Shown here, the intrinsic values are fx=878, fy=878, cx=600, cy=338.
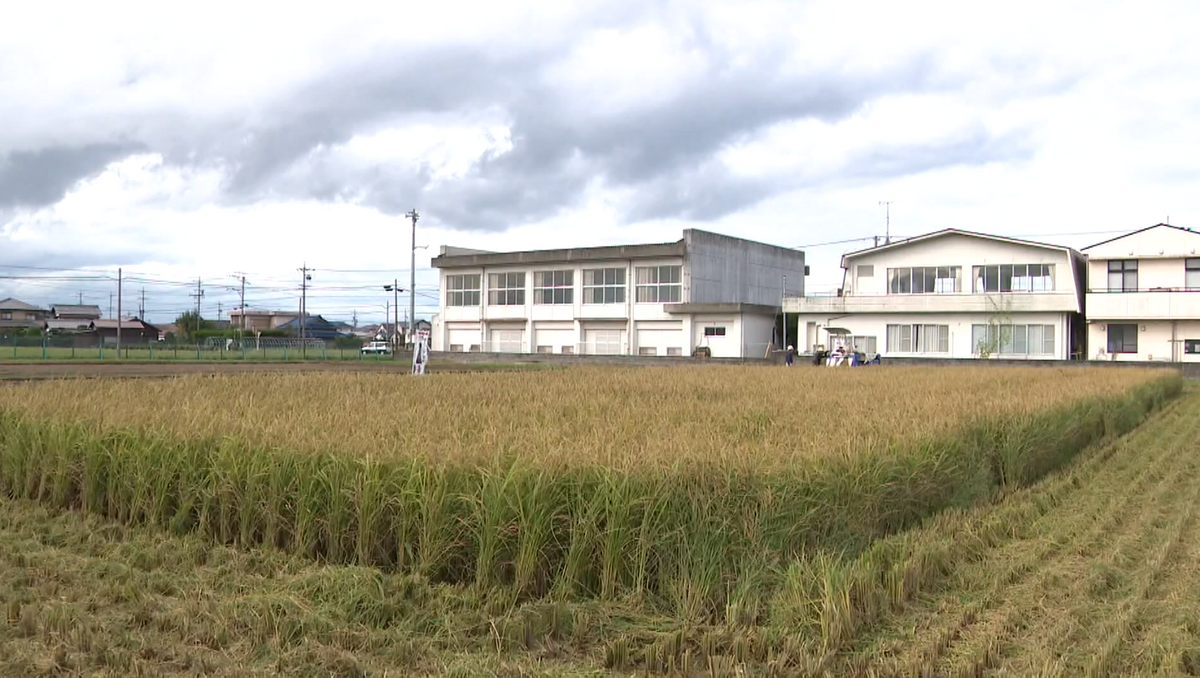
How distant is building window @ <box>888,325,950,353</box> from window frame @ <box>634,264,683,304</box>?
40.7ft

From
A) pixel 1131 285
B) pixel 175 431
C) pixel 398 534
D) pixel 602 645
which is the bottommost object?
pixel 602 645

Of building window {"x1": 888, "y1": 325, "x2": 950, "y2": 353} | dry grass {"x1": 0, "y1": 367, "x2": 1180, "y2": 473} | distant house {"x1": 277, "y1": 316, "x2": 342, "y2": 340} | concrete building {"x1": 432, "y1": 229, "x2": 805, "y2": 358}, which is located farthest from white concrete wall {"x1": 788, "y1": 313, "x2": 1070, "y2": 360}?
distant house {"x1": 277, "y1": 316, "x2": 342, "y2": 340}

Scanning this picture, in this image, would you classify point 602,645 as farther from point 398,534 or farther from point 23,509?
point 23,509

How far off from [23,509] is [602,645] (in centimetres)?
574

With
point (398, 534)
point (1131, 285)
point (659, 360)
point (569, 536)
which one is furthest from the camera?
point (659, 360)

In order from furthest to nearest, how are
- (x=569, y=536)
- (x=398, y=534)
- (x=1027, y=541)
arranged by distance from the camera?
1. (x=1027, y=541)
2. (x=398, y=534)
3. (x=569, y=536)

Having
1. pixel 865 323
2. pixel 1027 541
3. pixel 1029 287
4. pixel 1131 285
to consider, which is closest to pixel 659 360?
Result: pixel 865 323

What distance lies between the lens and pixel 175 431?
7273 mm

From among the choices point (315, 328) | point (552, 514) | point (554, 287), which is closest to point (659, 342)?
point (554, 287)

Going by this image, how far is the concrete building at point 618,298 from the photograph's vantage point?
52531 millimetres

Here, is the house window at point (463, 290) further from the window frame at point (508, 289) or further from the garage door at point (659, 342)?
the garage door at point (659, 342)

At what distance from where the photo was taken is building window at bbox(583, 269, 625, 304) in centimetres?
5562

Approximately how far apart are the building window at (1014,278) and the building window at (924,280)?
3.89 ft

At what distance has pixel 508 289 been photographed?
6000cm
